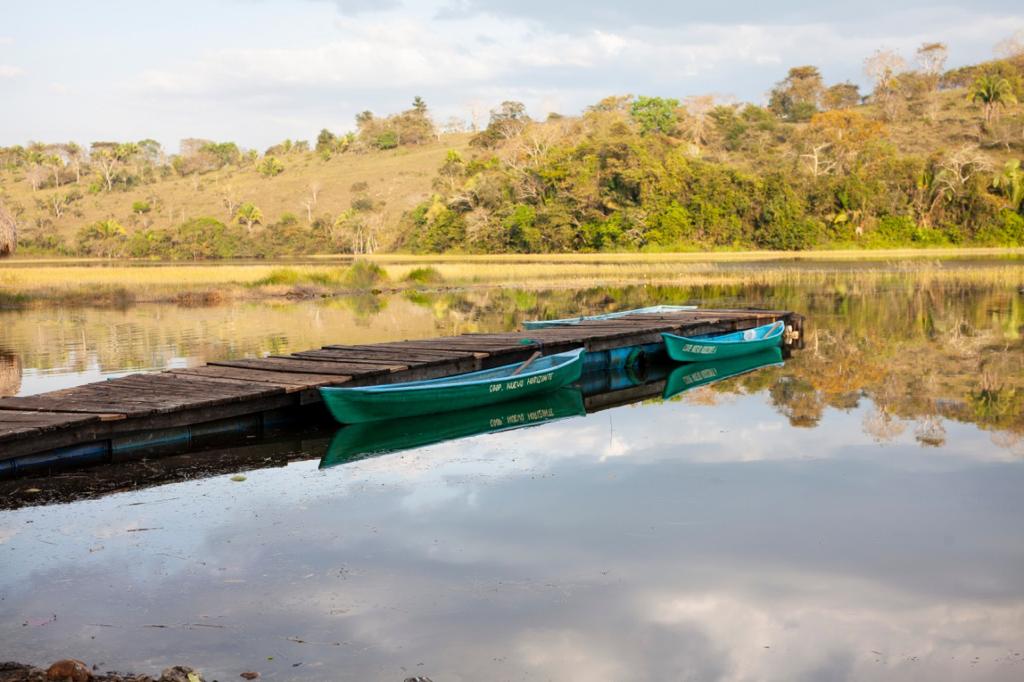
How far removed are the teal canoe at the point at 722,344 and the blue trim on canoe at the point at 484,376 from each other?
8.28 ft

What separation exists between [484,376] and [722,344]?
655 cm

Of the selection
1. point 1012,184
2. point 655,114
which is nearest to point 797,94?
point 655,114

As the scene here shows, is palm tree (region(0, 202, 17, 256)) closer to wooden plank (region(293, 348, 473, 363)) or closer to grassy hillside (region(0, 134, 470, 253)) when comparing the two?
wooden plank (region(293, 348, 473, 363))

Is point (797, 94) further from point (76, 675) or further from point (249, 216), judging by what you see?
point (76, 675)

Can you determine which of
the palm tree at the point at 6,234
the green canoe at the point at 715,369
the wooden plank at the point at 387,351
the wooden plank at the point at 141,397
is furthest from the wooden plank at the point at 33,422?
the palm tree at the point at 6,234

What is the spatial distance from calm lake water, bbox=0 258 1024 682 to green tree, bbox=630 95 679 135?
82.4m

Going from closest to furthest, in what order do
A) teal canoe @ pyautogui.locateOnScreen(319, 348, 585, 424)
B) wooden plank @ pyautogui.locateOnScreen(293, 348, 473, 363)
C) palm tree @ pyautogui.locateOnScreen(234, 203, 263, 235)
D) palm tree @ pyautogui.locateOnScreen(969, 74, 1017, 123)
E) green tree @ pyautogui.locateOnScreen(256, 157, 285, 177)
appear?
teal canoe @ pyautogui.locateOnScreen(319, 348, 585, 424) → wooden plank @ pyautogui.locateOnScreen(293, 348, 473, 363) → palm tree @ pyautogui.locateOnScreen(969, 74, 1017, 123) → palm tree @ pyautogui.locateOnScreen(234, 203, 263, 235) → green tree @ pyautogui.locateOnScreen(256, 157, 285, 177)

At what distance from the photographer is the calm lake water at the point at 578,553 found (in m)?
6.11

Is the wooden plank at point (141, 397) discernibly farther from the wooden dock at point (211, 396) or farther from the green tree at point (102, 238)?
the green tree at point (102, 238)

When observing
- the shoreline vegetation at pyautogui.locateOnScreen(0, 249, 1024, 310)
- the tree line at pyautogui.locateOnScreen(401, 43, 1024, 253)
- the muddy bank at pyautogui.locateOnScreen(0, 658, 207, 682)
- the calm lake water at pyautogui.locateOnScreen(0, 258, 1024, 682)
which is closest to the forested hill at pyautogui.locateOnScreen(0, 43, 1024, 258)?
the tree line at pyautogui.locateOnScreen(401, 43, 1024, 253)

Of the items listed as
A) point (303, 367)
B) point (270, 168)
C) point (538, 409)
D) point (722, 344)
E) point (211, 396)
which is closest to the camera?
point (211, 396)

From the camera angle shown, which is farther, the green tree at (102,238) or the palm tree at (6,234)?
the green tree at (102,238)

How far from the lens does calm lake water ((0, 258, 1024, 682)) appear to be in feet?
20.1

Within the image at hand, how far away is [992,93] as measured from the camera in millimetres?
87000
